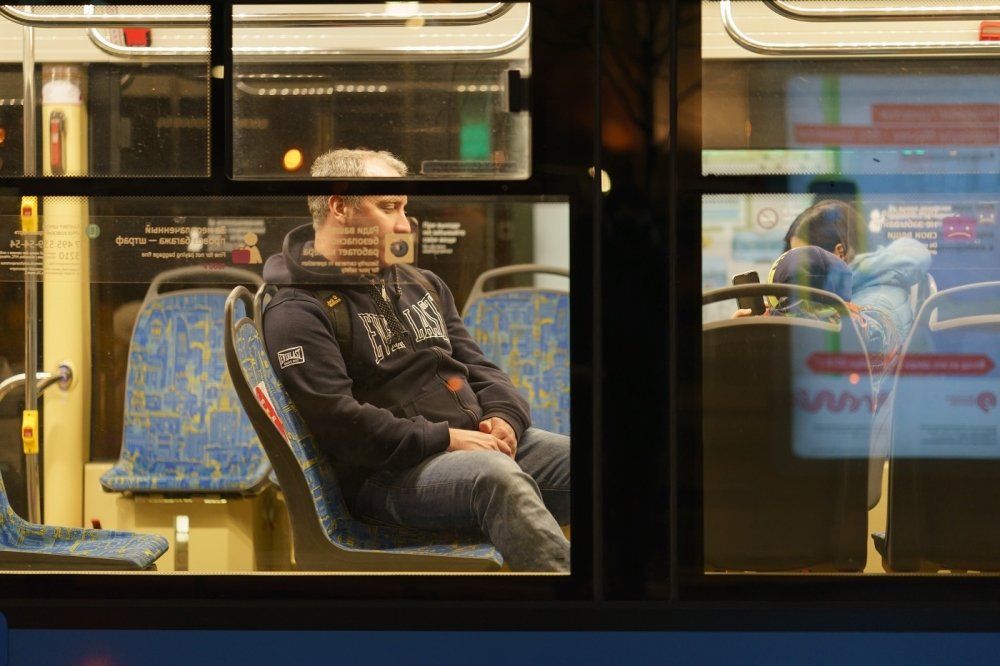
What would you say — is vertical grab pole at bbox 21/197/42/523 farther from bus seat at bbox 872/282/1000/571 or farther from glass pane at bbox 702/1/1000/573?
bus seat at bbox 872/282/1000/571

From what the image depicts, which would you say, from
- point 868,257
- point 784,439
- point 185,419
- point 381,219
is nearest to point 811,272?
point 868,257

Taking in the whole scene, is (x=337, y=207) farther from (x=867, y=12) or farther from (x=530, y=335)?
(x=867, y=12)

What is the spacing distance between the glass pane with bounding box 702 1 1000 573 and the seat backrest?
1101 millimetres

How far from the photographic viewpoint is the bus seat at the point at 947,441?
237cm

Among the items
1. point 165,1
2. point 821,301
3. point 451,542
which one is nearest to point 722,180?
point 821,301

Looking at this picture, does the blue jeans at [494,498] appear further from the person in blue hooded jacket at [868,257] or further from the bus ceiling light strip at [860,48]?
the bus ceiling light strip at [860,48]

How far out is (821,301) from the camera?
2.39 m

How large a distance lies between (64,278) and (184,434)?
0.59m

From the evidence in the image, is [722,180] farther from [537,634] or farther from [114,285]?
[114,285]

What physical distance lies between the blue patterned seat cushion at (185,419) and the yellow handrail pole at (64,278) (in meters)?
0.11

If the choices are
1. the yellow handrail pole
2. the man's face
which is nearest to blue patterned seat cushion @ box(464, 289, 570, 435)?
the man's face

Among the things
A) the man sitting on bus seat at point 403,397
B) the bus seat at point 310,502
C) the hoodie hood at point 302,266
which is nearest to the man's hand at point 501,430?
the man sitting on bus seat at point 403,397

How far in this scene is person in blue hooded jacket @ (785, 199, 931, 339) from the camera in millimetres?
2342

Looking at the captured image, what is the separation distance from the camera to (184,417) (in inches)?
109
